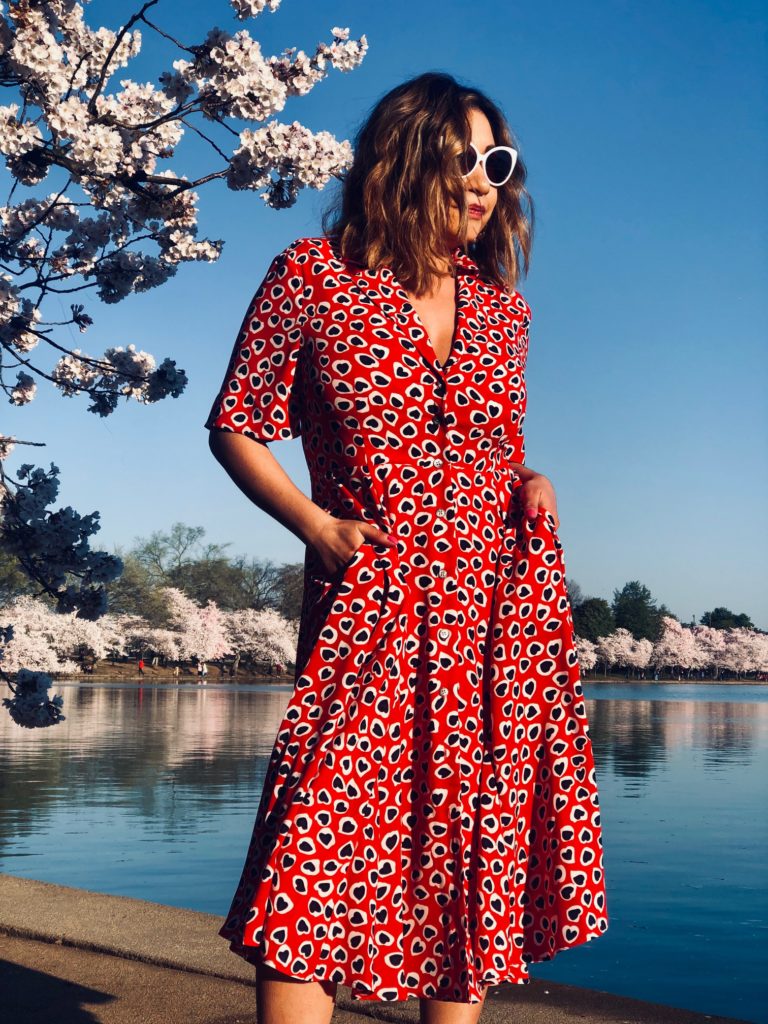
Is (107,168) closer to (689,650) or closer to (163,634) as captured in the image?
(163,634)

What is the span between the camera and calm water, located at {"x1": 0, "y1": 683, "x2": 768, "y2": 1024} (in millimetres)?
5973

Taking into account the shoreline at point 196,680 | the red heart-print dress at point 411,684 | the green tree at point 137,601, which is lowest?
the shoreline at point 196,680

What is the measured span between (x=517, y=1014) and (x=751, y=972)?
3380mm

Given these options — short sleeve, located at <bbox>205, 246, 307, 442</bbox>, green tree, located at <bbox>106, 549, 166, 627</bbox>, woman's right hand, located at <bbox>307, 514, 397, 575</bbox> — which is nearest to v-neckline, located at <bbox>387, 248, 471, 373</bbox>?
short sleeve, located at <bbox>205, 246, 307, 442</bbox>

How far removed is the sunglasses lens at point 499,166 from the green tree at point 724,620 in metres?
102

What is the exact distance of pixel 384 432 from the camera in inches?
70.1

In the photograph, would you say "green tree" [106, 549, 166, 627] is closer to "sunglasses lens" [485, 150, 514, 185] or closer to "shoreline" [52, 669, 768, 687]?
"shoreline" [52, 669, 768, 687]

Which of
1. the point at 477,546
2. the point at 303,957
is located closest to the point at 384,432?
the point at 477,546

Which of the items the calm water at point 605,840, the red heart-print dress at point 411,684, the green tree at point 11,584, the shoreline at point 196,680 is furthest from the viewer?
the shoreline at point 196,680

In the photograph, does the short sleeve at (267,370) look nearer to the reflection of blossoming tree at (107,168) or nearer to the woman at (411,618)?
the woman at (411,618)

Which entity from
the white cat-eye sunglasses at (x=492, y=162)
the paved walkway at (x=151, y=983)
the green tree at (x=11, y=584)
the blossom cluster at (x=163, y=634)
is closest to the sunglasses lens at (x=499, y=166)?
the white cat-eye sunglasses at (x=492, y=162)

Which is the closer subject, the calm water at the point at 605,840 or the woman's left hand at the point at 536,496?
the woman's left hand at the point at 536,496

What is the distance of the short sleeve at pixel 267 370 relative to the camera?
6.02 feet

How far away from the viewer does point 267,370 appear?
1844mm
